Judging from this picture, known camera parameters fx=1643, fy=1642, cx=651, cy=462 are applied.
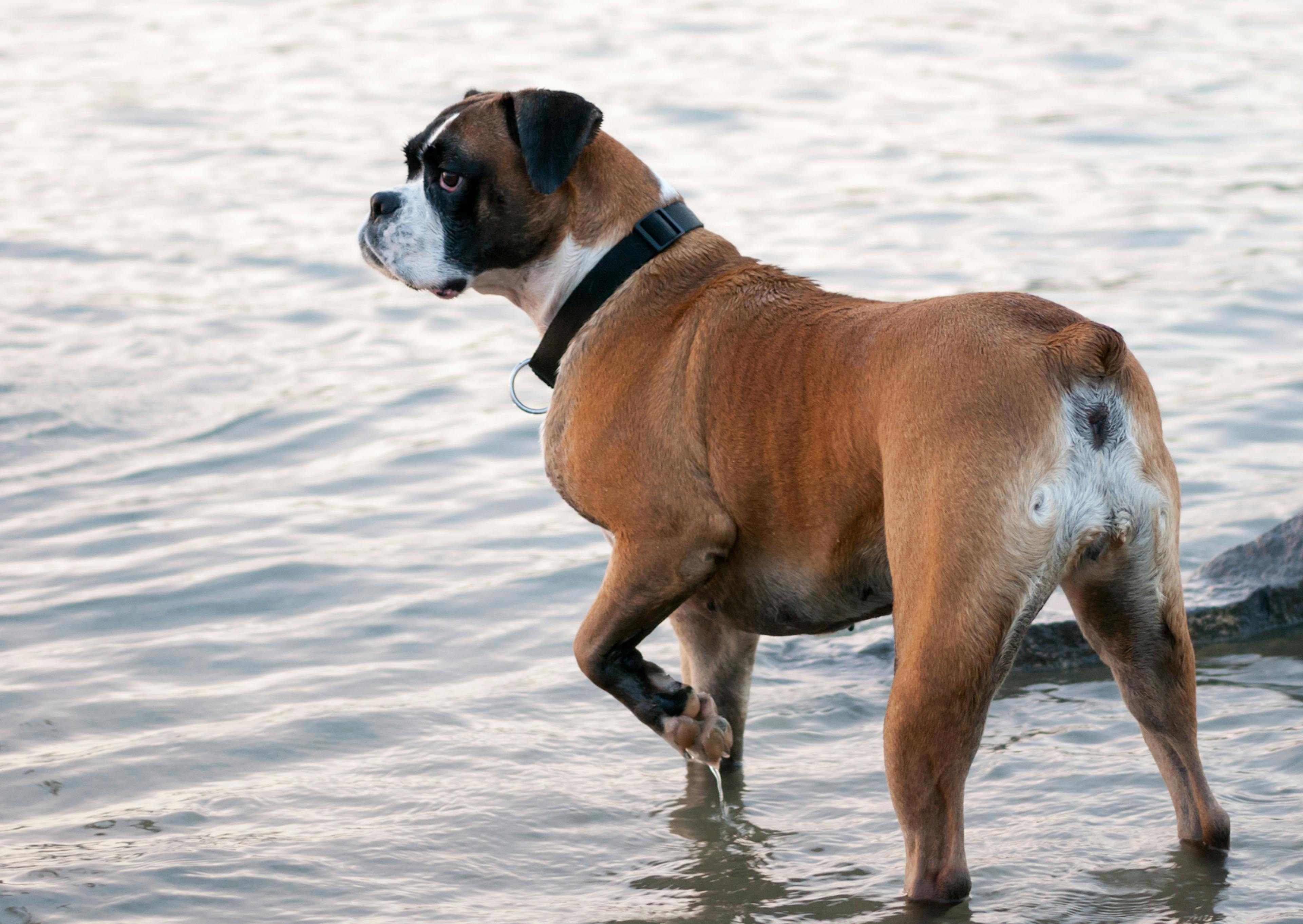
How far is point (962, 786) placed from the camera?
3.70m

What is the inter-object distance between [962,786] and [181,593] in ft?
12.9

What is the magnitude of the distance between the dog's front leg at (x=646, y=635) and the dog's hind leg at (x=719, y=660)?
14.4 inches

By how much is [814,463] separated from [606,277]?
3.08 feet

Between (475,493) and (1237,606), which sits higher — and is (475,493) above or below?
below

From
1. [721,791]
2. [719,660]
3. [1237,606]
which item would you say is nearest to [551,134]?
[719,660]

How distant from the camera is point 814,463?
13.0ft

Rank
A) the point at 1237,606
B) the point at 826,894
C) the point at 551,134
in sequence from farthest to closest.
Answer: the point at 1237,606, the point at 551,134, the point at 826,894

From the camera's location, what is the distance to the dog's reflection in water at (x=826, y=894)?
4098 millimetres

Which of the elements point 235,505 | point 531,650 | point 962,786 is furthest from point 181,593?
point 962,786

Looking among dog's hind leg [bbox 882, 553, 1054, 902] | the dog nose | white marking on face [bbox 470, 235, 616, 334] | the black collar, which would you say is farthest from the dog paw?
the dog nose

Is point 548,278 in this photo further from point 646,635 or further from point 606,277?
point 646,635

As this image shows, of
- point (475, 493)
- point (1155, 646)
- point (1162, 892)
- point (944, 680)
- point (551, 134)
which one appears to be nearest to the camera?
point (944, 680)

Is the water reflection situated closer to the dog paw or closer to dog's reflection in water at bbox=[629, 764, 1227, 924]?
dog's reflection in water at bbox=[629, 764, 1227, 924]

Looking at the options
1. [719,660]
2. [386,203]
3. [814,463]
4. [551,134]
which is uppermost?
[551,134]
